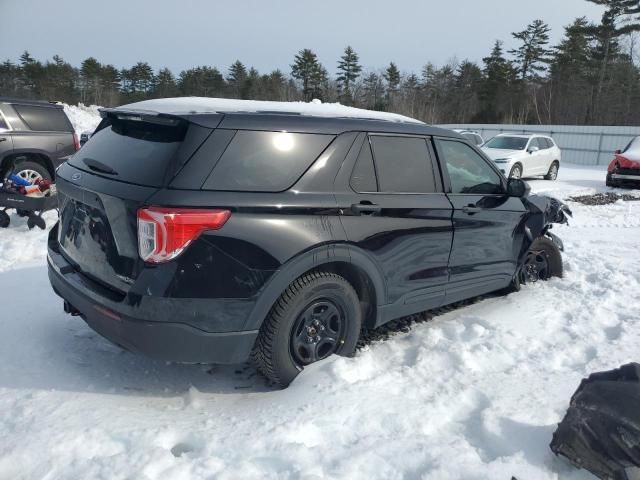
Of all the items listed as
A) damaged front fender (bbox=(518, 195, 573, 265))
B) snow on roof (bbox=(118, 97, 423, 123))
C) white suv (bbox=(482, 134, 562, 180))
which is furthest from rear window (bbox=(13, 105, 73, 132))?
white suv (bbox=(482, 134, 562, 180))

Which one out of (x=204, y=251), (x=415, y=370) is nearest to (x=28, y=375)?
(x=204, y=251)

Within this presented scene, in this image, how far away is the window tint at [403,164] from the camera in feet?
11.6

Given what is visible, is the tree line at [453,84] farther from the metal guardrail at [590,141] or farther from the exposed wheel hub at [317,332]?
the exposed wheel hub at [317,332]

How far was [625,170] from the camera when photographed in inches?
617

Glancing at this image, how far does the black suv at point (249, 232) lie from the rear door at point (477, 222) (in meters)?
0.11

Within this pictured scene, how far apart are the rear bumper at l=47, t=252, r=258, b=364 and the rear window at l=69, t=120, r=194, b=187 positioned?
2.40 ft

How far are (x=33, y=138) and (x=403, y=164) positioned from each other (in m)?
7.46

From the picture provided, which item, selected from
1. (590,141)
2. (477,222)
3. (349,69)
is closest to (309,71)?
(349,69)

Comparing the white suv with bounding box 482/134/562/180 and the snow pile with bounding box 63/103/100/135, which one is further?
the snow pile with bounding box 63/103/100/135

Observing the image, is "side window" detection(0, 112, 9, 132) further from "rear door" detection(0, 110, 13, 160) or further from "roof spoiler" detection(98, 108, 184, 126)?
"roof spoiler" detection(98, 108, 184, 126)

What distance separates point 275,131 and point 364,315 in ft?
4.82

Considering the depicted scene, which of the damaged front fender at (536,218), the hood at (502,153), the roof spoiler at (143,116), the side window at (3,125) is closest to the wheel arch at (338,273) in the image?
the roof spoiler at (143,116)

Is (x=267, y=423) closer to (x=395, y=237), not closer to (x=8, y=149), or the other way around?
(x=395, y=237)

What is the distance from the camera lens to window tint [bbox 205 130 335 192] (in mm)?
2834
